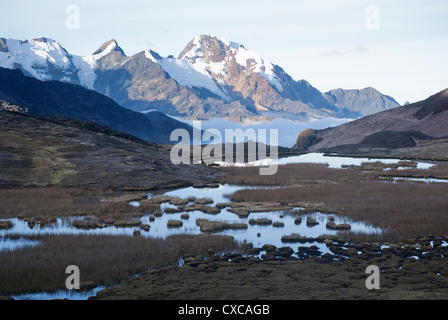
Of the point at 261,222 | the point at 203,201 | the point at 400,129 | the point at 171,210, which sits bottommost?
the point at 261,222

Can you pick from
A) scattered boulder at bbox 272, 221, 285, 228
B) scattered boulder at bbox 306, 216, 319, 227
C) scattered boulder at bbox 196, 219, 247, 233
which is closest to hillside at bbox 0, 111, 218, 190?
scattered boulder at bbox 196, 219, 247, 233

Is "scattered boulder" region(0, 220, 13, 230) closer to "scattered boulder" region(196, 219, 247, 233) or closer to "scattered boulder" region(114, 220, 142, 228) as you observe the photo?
"scattered boulder" region(114, 220, 142, 228)

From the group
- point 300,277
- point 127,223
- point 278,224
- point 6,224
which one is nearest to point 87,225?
point 127,223

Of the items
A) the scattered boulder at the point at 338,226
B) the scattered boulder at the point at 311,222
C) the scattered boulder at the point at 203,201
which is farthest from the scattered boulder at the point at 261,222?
the scattered boulder at the point at 203,201

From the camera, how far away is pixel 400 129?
602ft

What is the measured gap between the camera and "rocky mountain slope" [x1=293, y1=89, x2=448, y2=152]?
527 feet

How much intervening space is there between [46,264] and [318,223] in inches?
799

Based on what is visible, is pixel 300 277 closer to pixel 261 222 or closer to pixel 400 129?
pixel 261 222

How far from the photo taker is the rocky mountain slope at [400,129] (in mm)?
160625

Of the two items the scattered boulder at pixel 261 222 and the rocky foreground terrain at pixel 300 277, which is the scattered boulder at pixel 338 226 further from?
the rocky foreground terrain at pixel 300 277

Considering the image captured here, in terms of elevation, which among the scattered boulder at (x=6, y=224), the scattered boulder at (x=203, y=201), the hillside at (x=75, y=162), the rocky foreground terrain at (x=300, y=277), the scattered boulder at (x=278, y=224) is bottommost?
the rocky foreground terrain at (x=300, y=277)
